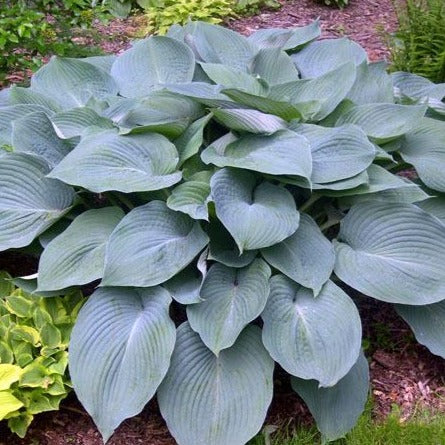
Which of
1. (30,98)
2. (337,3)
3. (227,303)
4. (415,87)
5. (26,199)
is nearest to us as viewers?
(227,303)

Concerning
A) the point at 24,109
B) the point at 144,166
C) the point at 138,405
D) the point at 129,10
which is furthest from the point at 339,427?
the point at 129,10

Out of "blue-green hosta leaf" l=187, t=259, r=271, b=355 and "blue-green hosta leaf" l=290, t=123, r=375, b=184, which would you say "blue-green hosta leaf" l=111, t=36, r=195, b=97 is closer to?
"blue-green hosta leaf" l=290, t=123, r=375, b=184

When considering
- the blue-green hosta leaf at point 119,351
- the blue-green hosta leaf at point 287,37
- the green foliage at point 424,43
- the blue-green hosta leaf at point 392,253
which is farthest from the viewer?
the green foliage at point 424,43

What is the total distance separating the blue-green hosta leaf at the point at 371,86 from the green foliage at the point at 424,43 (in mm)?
863

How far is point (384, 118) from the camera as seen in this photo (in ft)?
11.4

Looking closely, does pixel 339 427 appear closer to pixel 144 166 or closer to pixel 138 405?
pixel 138 405

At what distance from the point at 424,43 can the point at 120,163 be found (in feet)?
8.24

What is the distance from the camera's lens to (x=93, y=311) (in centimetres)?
280

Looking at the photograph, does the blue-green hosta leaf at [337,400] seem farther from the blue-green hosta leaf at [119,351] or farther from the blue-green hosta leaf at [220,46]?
the blue-green hosta leaf at [220,46]

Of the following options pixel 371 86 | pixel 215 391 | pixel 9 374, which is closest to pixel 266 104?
pixel 371 86

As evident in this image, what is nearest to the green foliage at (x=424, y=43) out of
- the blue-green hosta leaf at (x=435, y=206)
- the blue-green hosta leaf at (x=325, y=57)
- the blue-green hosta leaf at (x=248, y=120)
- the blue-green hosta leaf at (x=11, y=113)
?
the blue-green hosta leaf at (x=325, y=57)

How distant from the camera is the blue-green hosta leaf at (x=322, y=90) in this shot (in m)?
3.49

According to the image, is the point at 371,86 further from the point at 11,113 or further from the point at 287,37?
the point at 11,113

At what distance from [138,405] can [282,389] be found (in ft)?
2.51
